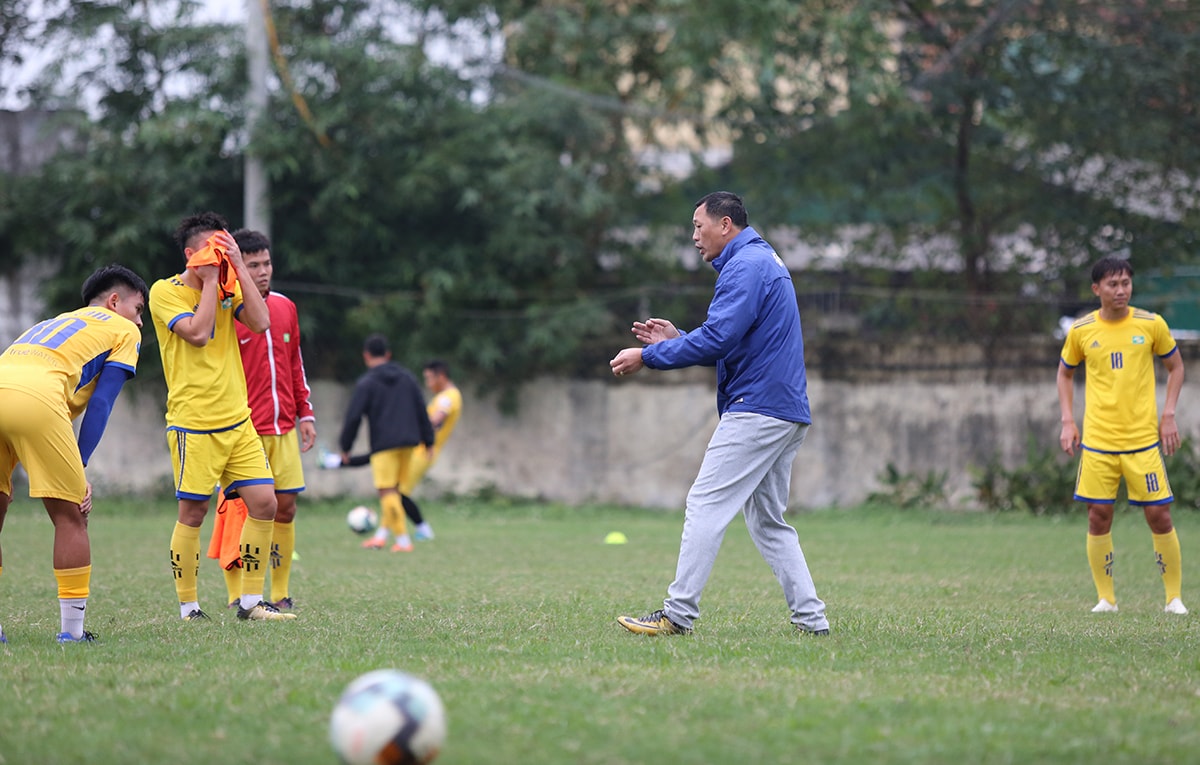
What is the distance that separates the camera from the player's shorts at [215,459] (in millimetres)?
7215

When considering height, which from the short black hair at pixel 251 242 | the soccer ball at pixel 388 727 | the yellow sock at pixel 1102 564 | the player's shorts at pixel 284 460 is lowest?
the yellow sock at pixel 1102 564

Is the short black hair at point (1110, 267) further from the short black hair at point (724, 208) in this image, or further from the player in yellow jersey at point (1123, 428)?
the short black hair at point (724, 208)

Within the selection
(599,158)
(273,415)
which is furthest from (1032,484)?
(273,415)

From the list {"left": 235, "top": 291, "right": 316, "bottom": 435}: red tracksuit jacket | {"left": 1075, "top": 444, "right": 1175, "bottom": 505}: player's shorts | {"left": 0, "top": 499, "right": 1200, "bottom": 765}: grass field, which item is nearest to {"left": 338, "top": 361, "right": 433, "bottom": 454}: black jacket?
{"left": 0, "top": 499, "right": 1200, "bottom": 765}: grass field

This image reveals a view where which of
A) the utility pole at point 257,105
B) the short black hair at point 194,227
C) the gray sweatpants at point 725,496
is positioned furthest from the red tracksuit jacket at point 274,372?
the utility pole at point 257,105

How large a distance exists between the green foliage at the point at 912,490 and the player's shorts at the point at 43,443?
46.5 feet

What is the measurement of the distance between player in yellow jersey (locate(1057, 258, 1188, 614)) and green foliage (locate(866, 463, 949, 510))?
32.5 ft

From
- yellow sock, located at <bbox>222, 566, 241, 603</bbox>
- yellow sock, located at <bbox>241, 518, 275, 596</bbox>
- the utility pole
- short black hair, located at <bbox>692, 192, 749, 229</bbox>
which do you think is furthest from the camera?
the utility pole

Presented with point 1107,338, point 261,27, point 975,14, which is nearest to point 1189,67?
point 975,14

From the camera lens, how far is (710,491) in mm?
6668

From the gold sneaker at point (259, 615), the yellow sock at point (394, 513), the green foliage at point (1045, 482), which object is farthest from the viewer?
the green foliage at point (1045, 482)

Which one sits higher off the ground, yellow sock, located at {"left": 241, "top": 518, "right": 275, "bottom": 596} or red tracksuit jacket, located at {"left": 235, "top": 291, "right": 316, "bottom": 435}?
red tracksuit jacket, located at {"left": 235, "top": 291, "right": 316, "bottom": 435}

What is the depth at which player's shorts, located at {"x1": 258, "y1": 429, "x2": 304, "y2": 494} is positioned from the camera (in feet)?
26.6

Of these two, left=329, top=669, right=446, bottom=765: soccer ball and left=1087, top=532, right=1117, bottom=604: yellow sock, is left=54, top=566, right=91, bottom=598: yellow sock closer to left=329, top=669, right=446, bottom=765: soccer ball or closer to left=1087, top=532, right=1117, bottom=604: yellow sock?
left=329, top=669, right=446, bottom=765: soccer ball
